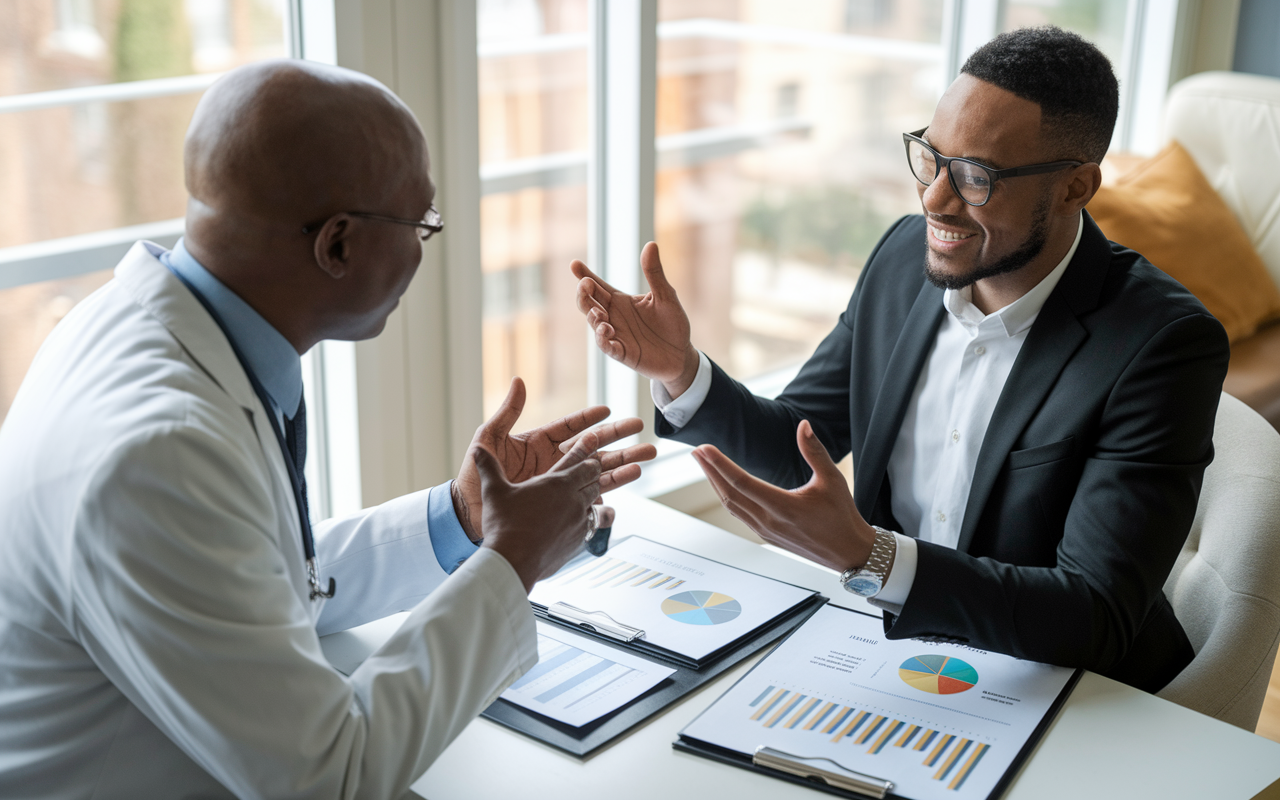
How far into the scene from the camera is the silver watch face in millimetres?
1339

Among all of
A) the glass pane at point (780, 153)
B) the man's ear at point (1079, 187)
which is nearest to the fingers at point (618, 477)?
the man's ear at point (1079, 187)

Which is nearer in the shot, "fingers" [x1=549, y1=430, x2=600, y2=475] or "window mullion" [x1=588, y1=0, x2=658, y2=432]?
"fingers" [x1=549, y1=430, x2=600, y2=475]

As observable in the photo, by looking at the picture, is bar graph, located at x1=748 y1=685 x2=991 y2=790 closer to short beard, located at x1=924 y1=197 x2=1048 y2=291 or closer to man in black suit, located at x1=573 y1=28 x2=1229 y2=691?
man in black suit, located at x1=573 y1=28 x2=1229 y2=691

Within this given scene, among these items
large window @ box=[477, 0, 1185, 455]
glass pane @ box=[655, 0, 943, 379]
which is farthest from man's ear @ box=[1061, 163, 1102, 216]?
glass pane @ box=[655, 0, 943, 379]

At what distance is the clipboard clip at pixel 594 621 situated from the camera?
139cm

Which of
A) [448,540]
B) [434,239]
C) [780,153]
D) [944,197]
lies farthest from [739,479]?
[780,153]

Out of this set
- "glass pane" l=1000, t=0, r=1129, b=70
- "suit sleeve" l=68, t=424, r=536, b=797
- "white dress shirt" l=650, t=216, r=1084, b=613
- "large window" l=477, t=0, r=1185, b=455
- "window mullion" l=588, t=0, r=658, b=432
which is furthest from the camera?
"glass pane" l=1000, t=0, r=1129, b=70

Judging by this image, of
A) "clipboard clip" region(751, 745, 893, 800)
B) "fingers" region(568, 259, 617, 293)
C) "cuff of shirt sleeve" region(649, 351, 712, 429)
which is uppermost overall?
"fingers" region(568, 259, 617, 293)

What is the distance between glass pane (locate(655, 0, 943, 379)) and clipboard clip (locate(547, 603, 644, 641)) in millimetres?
2033

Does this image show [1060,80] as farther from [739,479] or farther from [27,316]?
[27,316]

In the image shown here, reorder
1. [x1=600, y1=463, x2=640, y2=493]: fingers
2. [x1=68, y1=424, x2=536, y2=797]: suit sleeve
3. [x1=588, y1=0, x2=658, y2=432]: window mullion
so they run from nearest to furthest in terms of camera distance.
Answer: [x1=68, y1=424, x2=536, y2=797]: suit sleeve
[x1=600, y1=463, x2=640, y2=493]: fingers
[x1=588, y1=0, x2=658, y2=432]: window mullion

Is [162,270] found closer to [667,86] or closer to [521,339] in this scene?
[521,339]

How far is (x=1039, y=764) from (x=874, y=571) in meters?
0.29

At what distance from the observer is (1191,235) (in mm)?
3211
